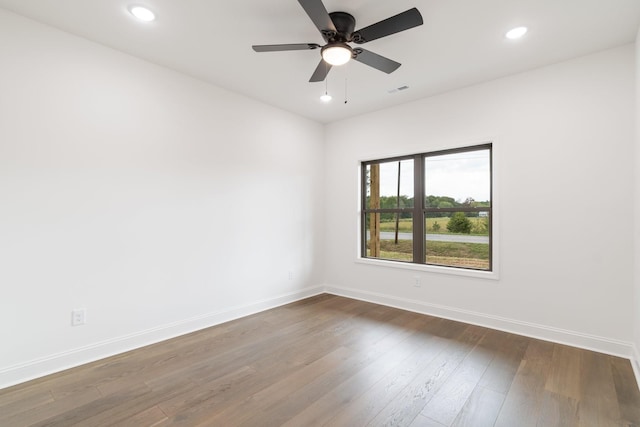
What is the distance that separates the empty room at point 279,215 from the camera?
2.19 meters

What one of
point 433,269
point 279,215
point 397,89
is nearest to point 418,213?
point 433,269

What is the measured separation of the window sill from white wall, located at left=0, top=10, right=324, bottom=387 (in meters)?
1.46

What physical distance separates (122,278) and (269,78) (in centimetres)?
256

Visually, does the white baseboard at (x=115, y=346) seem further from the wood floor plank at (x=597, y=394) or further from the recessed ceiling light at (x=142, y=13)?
the wood floor plank at (x=597, y=394)

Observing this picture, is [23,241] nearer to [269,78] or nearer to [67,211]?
[67,211]

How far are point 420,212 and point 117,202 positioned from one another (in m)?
3.51

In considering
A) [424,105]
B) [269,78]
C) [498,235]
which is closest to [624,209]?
[498,235]

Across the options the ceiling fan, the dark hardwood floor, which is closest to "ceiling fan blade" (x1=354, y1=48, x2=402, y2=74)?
the ceiling fan

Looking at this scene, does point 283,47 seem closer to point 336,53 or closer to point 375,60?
point 336,53

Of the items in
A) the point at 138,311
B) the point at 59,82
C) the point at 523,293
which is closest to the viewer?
the point at 59,82

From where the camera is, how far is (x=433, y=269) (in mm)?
3848

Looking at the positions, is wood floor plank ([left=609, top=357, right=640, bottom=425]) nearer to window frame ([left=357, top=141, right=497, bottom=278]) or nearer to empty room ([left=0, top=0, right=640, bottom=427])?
empty room ([left=0, top=0, right=640, bottom=427])

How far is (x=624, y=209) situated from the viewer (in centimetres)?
272

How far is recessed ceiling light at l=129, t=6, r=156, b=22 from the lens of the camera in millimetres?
2254
